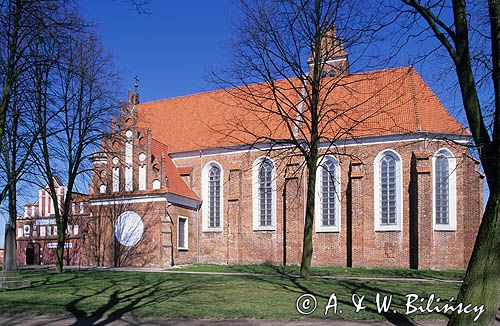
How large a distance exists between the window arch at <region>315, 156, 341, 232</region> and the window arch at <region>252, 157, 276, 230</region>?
2727mm

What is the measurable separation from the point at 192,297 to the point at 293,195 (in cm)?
1521

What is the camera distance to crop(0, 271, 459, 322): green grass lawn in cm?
1073

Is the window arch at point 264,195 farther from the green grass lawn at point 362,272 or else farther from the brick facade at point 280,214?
the green grass lawn at point 362,272

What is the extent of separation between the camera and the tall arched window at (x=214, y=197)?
1204 inches

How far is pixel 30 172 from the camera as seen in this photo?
17609 millimetres

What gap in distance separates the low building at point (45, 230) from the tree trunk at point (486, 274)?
28320 mm

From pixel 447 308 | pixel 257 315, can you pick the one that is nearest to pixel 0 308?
pixel 257 315

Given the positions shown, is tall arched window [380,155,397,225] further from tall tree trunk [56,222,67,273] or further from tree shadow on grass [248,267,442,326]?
tall tree trunk [56,222,67,273]

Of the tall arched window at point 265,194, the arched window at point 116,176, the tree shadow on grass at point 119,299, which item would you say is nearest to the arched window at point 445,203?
the tall arched window at point 265,194

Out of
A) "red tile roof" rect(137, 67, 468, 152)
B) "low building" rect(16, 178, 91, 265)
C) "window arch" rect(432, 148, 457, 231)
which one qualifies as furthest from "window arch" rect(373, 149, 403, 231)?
"low building" rect(16, 178, 91, 265)

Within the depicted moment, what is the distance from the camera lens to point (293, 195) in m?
27.7

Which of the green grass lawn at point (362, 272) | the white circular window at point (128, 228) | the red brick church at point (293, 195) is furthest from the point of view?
the white circular window at point (128, 228)

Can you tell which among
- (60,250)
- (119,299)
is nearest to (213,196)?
(60,250)

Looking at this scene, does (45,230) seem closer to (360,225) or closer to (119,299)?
(360,225)
